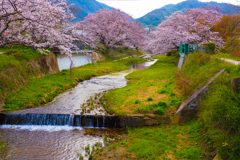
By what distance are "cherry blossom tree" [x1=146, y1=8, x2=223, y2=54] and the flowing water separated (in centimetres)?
1876

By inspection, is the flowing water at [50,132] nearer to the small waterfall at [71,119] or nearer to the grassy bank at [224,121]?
the small waterfall at [71,119]

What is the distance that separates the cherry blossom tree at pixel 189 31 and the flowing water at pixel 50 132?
18761 mm

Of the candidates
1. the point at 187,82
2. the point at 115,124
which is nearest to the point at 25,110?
the point at 115,124

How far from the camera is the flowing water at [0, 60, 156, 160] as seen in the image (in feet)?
24.7

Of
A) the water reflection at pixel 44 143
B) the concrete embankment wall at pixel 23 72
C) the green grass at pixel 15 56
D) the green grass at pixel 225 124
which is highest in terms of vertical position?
the green grass at pixel 15 56

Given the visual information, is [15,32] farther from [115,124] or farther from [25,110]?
[115,124]

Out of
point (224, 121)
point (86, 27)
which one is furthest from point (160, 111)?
point (86, 27)

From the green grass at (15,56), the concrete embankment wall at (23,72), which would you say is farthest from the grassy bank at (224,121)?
the green grass at (15,56)

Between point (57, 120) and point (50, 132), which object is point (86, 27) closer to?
point (57, 120)

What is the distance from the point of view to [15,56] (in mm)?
15273

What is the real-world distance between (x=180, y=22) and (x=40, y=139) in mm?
25965

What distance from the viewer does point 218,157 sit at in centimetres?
565

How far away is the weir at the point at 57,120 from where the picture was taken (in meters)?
10.0

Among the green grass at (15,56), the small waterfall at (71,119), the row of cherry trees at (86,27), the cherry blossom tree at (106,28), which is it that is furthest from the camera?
the cherry blossom tree at (106,28)
